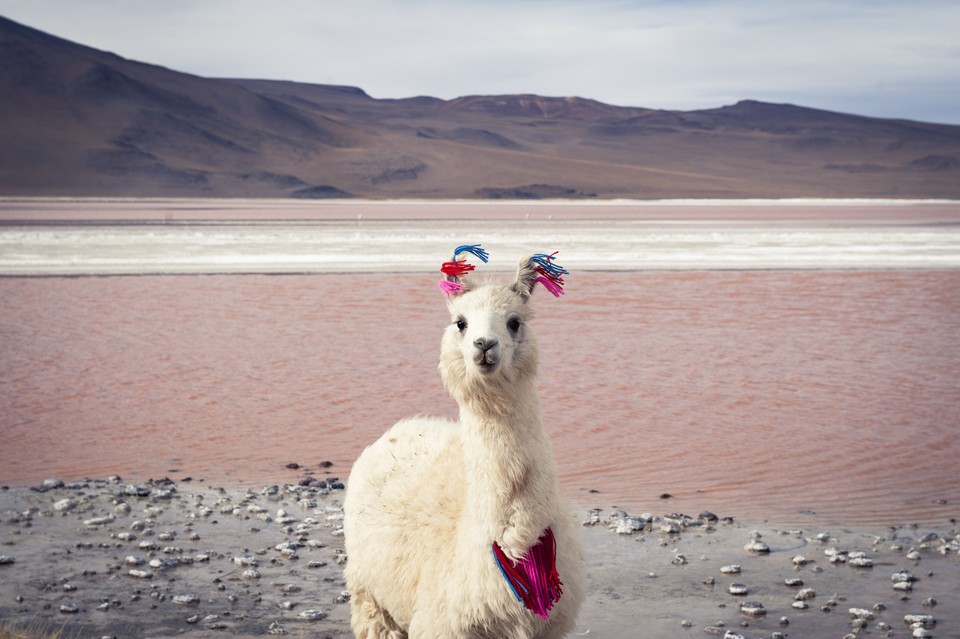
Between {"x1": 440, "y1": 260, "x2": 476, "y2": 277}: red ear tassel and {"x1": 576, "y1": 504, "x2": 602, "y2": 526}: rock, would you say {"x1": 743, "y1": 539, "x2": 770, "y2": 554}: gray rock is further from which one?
{"x1": 440, "y1": 260, "x2": 476, "y2": 277}: red ear tassel

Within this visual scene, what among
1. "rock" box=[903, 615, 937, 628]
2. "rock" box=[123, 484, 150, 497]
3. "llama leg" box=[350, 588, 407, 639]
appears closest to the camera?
Result: "llama leg" box=[350, 588, 407, 639]

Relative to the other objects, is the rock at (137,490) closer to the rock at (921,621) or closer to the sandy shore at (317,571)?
the sandy shore at (317,571)

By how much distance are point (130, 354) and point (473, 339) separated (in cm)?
1008

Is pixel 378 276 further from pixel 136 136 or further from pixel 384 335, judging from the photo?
pixel 136 136

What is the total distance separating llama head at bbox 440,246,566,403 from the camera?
376 centimetres

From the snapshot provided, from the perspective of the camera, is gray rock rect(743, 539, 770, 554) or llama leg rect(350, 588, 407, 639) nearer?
llama leg rect(350, 588, 407, 639)

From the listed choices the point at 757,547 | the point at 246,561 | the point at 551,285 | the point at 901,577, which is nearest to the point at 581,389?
the point at 757,547

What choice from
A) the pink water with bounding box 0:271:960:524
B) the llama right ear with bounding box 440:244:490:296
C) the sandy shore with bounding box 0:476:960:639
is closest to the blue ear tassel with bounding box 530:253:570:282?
the llama right ear with bounding box 440:244:490:296

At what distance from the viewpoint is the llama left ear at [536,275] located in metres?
4.05

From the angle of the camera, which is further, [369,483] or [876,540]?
[876,540]

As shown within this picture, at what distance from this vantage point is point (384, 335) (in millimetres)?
14117

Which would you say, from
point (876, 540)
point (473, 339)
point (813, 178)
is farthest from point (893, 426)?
point (813, 178)

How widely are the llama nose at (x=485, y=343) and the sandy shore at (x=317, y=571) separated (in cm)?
216

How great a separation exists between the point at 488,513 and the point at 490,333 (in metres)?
0.68
